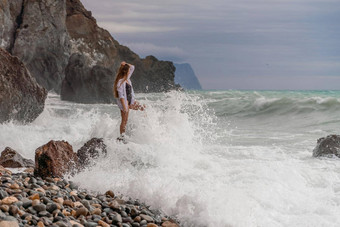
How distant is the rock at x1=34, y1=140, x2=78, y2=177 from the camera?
6551 millimetres

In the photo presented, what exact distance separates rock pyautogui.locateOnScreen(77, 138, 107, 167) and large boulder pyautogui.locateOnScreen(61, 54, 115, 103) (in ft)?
86.9

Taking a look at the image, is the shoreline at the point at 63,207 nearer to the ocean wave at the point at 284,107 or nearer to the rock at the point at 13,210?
the rock at the point at 13,210

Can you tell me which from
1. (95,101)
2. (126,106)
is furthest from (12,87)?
(95,101)

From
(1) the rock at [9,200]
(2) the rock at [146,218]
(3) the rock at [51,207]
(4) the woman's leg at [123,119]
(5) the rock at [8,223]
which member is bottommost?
(2) the rock at [146,218]

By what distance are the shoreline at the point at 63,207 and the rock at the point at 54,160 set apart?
255 mm

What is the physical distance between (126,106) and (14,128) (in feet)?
11.9

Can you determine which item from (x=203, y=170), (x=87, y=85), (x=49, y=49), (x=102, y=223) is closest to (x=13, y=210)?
(x=102, y=223)

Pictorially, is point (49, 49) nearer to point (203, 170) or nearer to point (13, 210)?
point (203, 170)

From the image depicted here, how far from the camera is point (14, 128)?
490 inches

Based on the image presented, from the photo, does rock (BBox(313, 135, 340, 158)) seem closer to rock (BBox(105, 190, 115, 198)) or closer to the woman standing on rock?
the woman standing on rock

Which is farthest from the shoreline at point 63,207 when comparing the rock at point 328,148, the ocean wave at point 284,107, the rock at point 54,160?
the ocean wave at point 284,107

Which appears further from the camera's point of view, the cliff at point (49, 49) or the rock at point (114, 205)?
the cliff at point (49, 49)

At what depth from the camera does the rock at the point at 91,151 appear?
784cm

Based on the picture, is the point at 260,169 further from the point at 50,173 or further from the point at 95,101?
the point at 95,101
